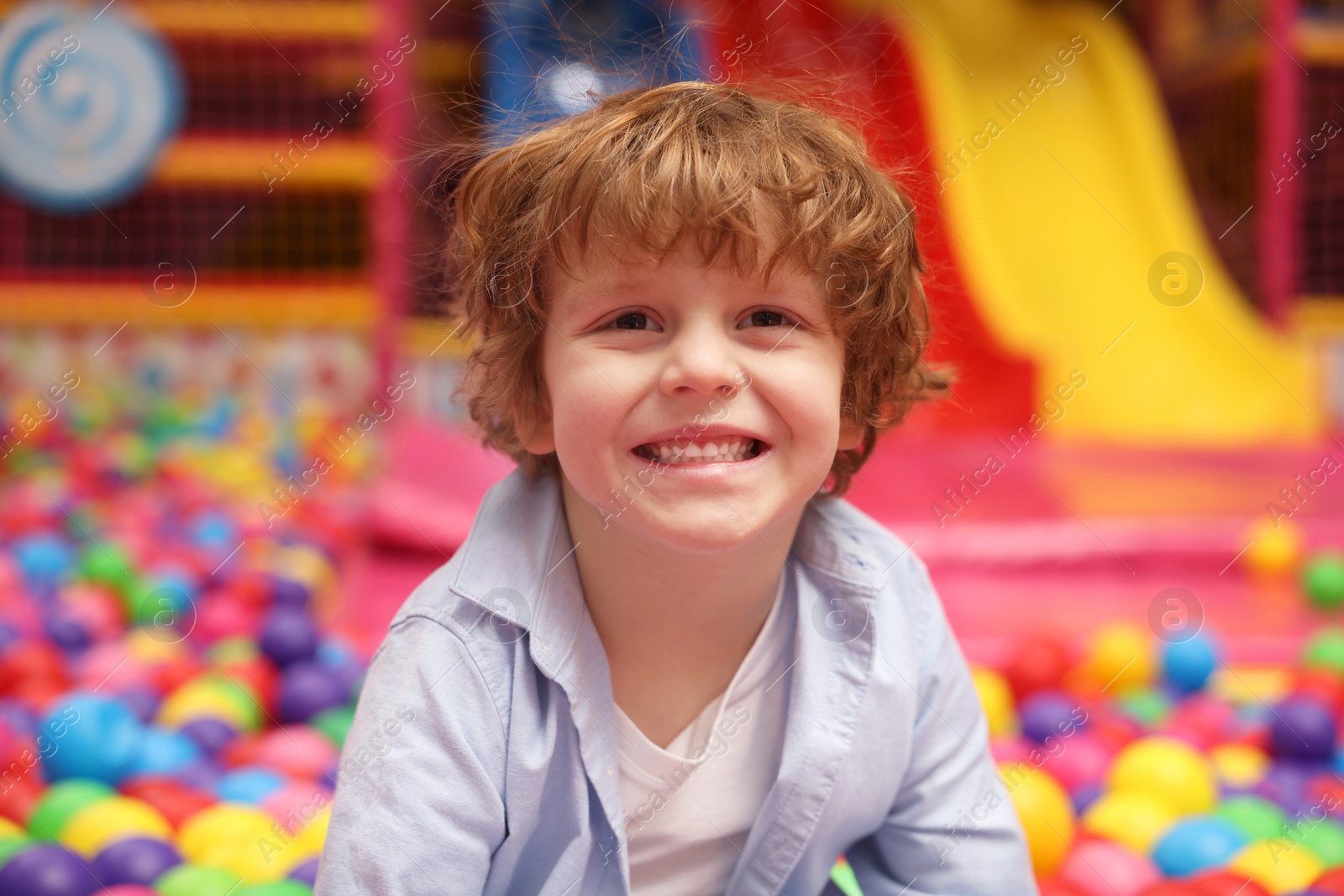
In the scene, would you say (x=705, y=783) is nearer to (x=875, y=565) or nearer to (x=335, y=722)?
(x=875, y=565)

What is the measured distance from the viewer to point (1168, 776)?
4.47 feet

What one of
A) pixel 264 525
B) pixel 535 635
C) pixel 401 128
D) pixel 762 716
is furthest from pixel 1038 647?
pixel 401 128

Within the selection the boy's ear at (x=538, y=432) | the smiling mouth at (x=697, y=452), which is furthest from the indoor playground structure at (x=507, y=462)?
the smiling mouth at (x=697, y=452)

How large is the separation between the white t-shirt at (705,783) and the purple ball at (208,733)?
0.75m

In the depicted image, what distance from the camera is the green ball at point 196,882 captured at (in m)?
1.09

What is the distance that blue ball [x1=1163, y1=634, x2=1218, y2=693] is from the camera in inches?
68.5

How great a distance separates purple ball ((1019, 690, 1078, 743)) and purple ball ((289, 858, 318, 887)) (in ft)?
3.05

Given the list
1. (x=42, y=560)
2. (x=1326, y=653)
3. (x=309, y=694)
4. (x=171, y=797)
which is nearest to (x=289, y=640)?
(x=309, y=694)

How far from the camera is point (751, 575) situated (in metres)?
0.98

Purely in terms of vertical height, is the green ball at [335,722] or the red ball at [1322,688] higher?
the red ball at [1322,688]

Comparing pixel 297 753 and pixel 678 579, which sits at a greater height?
pixel 678 579

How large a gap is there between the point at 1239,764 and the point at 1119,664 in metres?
0.27

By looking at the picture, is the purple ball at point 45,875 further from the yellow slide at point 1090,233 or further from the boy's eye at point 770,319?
the yellow slide at point 1090,233

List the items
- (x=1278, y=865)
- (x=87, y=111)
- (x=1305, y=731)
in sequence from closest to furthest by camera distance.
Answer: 1. (x=1278, y=865)
2. (x=1305, y=731)
3. (x=87, y=111)
